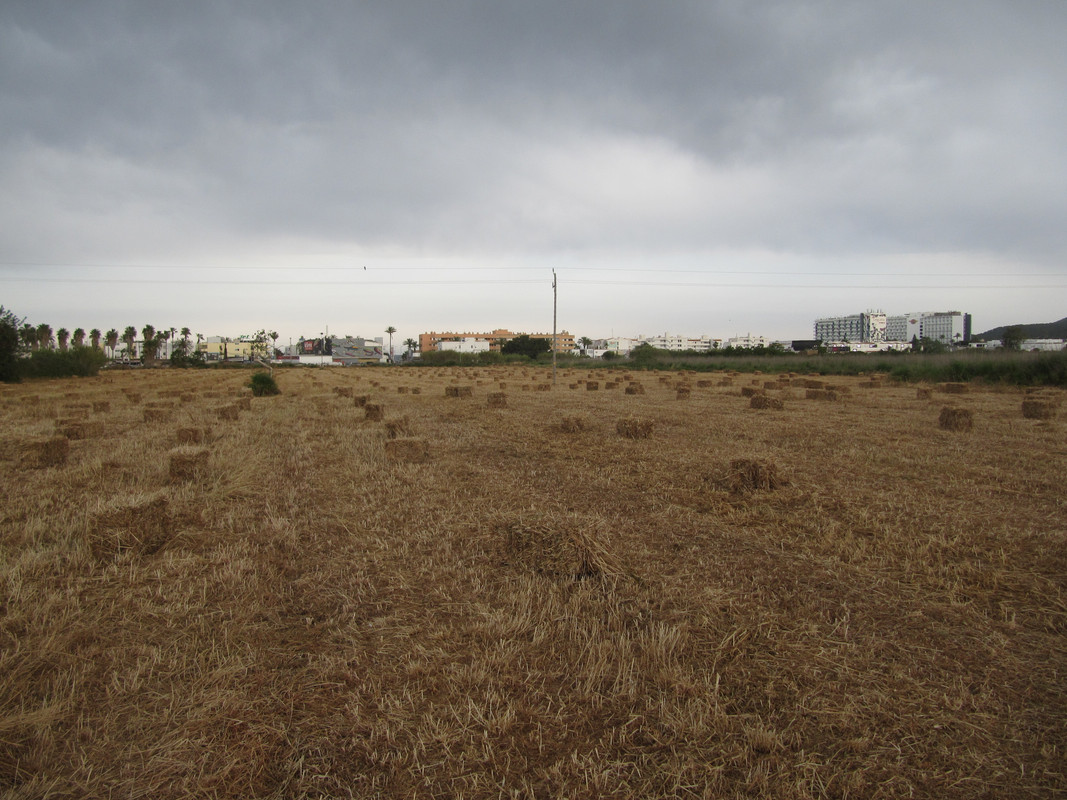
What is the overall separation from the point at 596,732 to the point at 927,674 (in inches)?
89.5

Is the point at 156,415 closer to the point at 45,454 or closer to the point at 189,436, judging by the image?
the point at 189,436

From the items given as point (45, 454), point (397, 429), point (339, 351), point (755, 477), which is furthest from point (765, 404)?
point (339, 351)

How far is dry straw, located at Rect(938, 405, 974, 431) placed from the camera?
13102 millimetres

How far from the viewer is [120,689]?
3.51m

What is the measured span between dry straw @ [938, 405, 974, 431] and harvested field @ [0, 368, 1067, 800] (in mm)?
4525

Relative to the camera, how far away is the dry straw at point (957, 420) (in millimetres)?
13102

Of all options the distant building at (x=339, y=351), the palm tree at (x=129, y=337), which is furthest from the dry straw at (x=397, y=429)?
the palm tree at (x=129, y=337)

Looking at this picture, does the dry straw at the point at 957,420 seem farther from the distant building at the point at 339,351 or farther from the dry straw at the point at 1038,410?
the distant building at the point at 339,351

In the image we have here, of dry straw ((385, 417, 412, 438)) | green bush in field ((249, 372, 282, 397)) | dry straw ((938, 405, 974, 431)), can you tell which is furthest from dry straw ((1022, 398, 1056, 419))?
green bush in field ((249, 372, 282, 397))

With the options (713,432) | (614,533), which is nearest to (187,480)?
(614,533)

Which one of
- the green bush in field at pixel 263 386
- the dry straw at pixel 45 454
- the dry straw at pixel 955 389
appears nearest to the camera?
the dry straw at pixel 45 454

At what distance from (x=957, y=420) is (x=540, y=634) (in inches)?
540

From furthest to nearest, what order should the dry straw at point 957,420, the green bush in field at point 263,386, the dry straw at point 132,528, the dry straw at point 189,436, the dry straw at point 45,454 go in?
the green bush in field at point 263,386 → the dry straw at point 957,420 → the dry straw at point 189,436 → the dry straw at point 45,454 → the dry straw at point 132,528

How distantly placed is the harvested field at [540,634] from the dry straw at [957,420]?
14.8 feet
